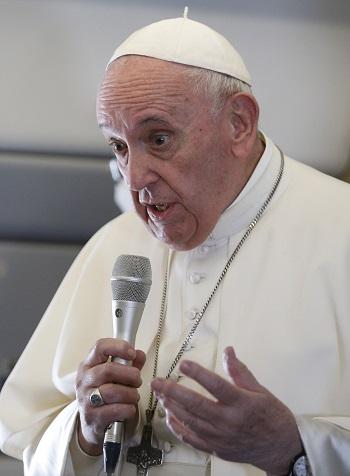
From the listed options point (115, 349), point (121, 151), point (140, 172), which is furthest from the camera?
point (121, 151)

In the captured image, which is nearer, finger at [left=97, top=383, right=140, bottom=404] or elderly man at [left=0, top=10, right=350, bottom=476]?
finger at [left=97, top=383, right=140, bottom=404]

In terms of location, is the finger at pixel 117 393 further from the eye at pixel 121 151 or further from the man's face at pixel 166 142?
the eye at pixel 121 151

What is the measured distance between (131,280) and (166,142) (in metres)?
0.42

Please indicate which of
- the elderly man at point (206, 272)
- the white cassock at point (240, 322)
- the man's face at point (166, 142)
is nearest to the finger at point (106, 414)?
the elderly man at point (206, 272)

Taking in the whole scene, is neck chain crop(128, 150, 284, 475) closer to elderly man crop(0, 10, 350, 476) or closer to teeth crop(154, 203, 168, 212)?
elderly man crop(0, 10, 350, 476)

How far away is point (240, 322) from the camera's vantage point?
2219mm

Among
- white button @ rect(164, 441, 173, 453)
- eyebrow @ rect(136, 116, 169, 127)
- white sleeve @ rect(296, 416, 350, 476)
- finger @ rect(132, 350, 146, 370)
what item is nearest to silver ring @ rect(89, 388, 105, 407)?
finger @ rect(132, 350, 146, 370)

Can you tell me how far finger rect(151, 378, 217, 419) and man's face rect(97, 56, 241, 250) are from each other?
24.9 inches

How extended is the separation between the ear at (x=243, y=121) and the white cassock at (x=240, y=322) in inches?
4.3

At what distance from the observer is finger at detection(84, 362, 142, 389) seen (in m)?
1.85

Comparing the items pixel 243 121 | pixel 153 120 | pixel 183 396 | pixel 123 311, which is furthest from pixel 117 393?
pixel 243 121

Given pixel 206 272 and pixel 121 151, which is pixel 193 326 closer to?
pixel 206 272

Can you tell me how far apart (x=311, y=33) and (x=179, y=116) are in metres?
1.19

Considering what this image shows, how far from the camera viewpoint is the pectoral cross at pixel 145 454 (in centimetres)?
214
